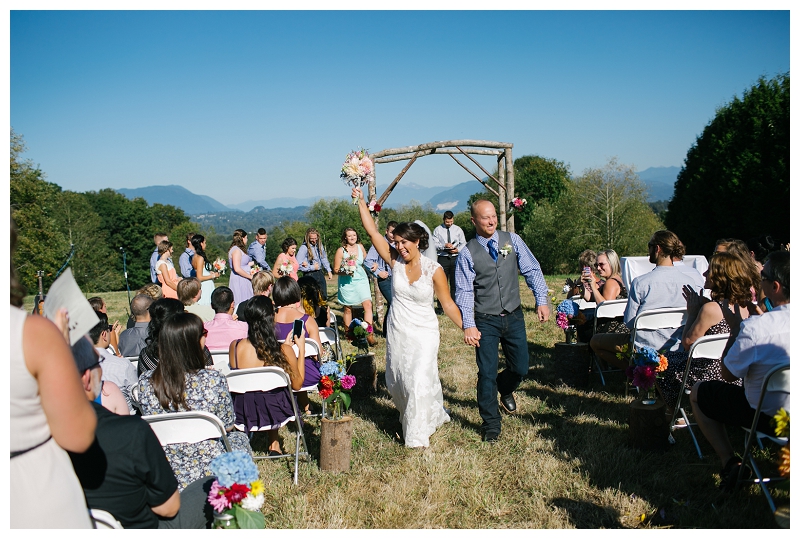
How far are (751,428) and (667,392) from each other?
1.60 metres

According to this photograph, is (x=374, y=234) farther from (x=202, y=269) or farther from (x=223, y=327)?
(x=202, y=269)

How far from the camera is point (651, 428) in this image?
14.8ft

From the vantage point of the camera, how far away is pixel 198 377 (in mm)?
3658

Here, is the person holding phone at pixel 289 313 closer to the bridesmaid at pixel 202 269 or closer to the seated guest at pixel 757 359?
the seated guest at pixel 757 359

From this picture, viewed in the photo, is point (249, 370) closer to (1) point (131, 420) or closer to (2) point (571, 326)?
(1) point (131, 420)

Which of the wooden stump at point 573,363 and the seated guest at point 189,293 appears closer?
the wooden stump at point 573,363

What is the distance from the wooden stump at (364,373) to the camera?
6336mm

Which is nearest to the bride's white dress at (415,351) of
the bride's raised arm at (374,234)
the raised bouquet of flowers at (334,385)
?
the bride's raised arm at (374,234)

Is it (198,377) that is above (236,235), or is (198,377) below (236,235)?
below

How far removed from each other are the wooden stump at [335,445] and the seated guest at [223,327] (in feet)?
4.56

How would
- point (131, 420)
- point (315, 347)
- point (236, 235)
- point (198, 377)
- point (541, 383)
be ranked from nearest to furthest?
point (131, 420) < point (198, 377) < point (315, 347) < point (541, 383) < point (236, 235)

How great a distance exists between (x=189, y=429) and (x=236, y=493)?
0.83 metres

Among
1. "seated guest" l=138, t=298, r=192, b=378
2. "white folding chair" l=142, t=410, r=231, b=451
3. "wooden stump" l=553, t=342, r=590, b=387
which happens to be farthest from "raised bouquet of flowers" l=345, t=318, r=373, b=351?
"white folding chair" l=142, t=410, r=231, b=451

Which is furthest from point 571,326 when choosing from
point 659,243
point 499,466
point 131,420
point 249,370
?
point 131,420
